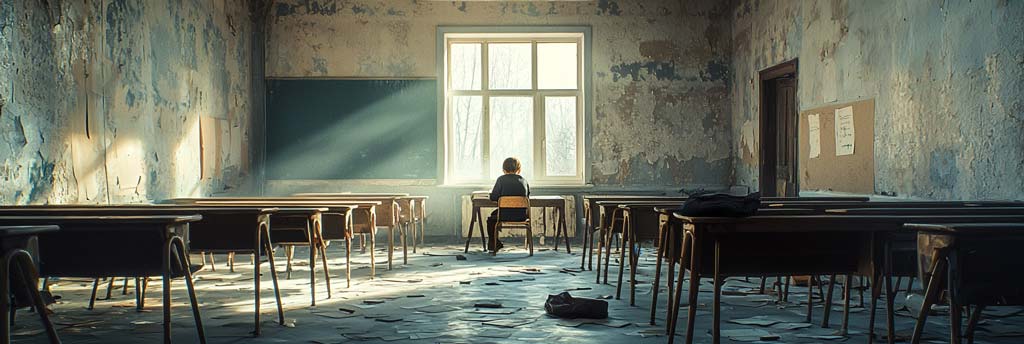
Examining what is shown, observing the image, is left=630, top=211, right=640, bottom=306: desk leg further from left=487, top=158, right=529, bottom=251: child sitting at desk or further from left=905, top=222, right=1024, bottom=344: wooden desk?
left=487, top=158, right=529, bottom=251: child sitting at desk

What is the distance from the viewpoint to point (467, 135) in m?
11.5

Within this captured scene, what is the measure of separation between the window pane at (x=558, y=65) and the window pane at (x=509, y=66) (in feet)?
0.65

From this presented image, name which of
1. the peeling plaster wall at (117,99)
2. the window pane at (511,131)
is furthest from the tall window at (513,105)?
the peeling plaster wall at (117,99)

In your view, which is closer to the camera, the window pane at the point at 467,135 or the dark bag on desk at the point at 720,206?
the dark bag on desk at the point at 720,206

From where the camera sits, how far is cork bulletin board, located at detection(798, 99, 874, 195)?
286 inches

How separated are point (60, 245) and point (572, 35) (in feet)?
26.7

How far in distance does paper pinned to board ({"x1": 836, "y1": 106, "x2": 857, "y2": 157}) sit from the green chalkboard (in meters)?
5.26

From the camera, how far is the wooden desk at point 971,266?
9.77 ft

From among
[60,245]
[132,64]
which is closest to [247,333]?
[60,245]

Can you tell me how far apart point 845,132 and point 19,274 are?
6714mm

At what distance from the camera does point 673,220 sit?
13.9 ft

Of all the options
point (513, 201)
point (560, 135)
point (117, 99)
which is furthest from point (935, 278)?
point (560, 135)

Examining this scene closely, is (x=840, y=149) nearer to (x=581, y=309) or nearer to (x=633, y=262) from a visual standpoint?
(x=633, y=262)

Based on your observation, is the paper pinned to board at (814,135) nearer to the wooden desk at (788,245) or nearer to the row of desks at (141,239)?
the wooden desk at (788,245)
